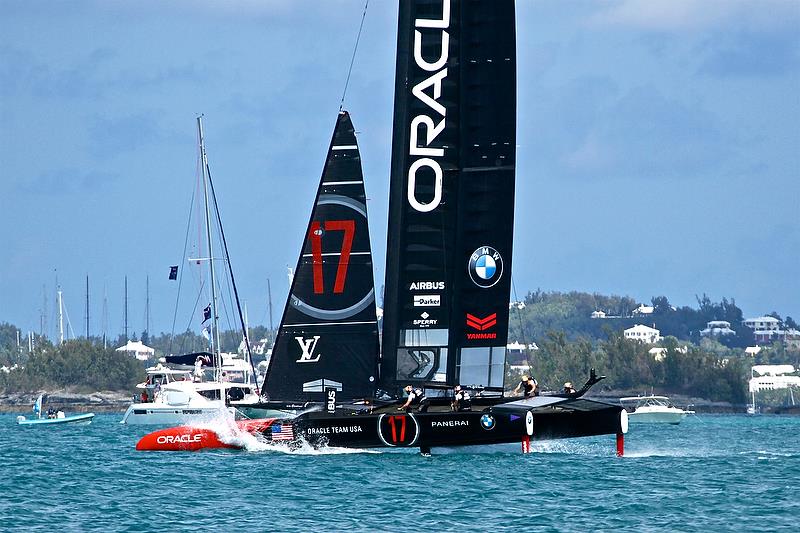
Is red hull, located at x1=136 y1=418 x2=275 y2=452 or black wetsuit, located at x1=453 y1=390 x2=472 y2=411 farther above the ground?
black wetsuit, located at x1=453 y1=390 x2=472 y2=411

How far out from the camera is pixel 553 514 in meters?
25.5

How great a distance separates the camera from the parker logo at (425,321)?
117 ft

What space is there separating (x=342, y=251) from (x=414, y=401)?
195 inches

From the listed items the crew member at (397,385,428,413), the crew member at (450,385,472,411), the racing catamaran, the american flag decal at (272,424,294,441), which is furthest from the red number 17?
the crew member at (450,385,472,411)

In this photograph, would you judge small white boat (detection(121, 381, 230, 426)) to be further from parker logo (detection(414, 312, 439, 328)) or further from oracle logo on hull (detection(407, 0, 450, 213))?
oracle logo on hull (detection(407, 0, 450, 213))

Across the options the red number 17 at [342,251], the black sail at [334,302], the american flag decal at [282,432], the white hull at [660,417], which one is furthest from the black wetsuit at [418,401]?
the white hull at [660,417]

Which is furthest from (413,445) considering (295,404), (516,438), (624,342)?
(624,342)

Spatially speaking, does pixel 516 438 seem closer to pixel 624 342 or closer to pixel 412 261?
pixel 412 261

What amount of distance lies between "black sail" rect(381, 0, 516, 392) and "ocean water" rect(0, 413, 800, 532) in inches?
99.1

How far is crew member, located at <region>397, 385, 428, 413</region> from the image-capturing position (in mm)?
33412

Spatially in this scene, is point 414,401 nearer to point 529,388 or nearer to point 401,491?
point 529,388

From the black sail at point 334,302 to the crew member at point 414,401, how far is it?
2.15m

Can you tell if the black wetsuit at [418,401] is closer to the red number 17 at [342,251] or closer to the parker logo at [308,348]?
the parker logo at [308,348]

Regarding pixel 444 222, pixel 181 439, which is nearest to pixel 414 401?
pixel 444 222
